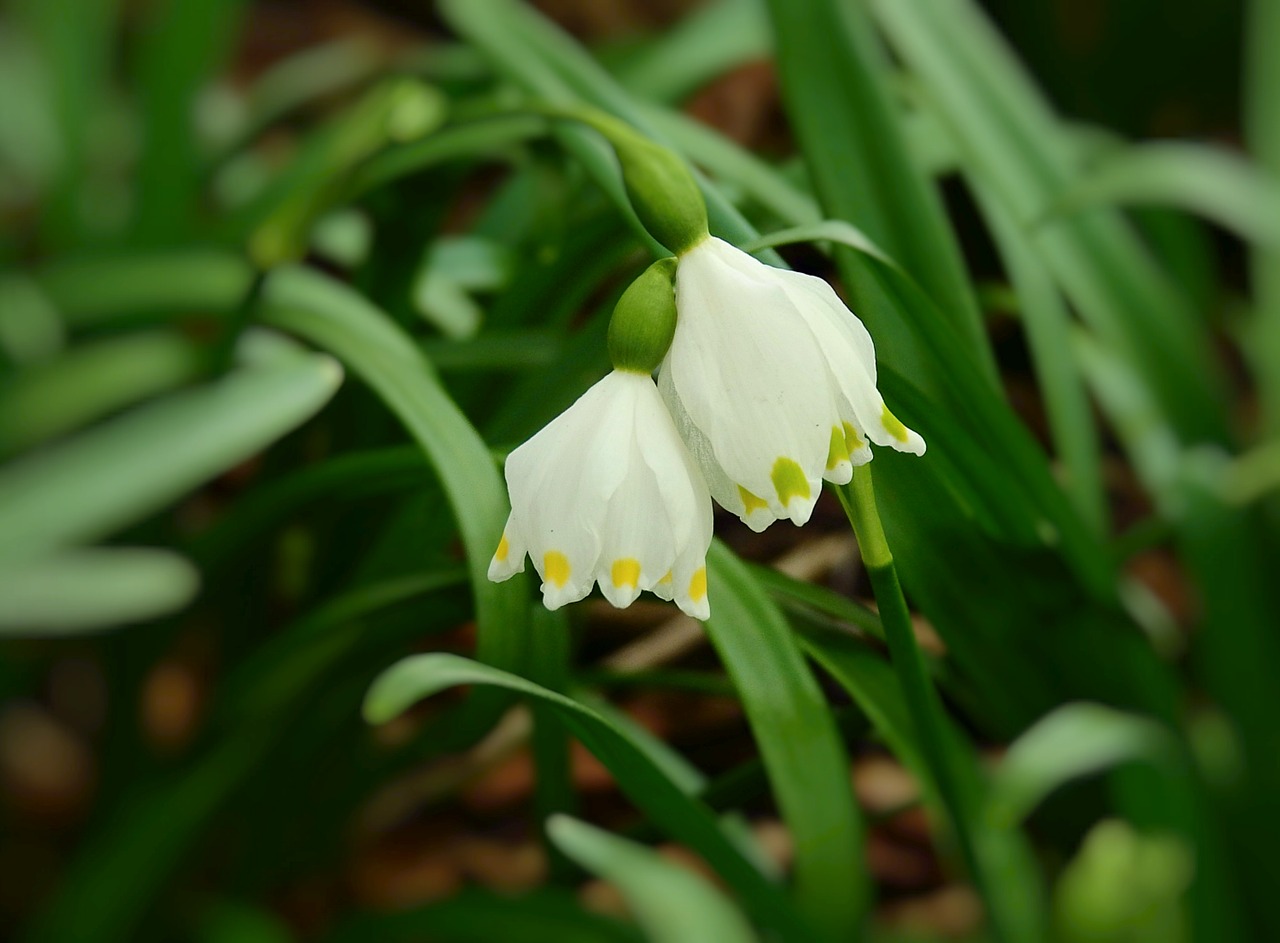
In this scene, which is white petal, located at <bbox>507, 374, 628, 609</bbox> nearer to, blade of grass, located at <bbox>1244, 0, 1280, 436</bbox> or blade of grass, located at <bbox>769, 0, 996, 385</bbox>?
blade of grass, located at <bbox>769, 0, 996, 385</bbox>

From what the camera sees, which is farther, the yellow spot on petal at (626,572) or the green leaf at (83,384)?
the green leaf at (83,384)

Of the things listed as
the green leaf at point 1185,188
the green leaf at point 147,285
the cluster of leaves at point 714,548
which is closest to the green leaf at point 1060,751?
the cluster of leaves at point 714,548

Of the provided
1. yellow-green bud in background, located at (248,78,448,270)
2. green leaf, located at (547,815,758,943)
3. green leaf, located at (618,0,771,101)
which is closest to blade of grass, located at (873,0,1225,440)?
green leaf, located at (618,0,771,101)

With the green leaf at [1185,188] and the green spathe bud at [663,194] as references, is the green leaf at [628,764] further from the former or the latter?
the green leaf at [1185,188]

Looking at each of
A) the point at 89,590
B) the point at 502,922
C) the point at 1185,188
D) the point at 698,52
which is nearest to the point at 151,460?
the point at 89,590

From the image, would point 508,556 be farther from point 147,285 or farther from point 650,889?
point 147,285

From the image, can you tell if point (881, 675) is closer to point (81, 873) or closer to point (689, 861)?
point (689, 861)
